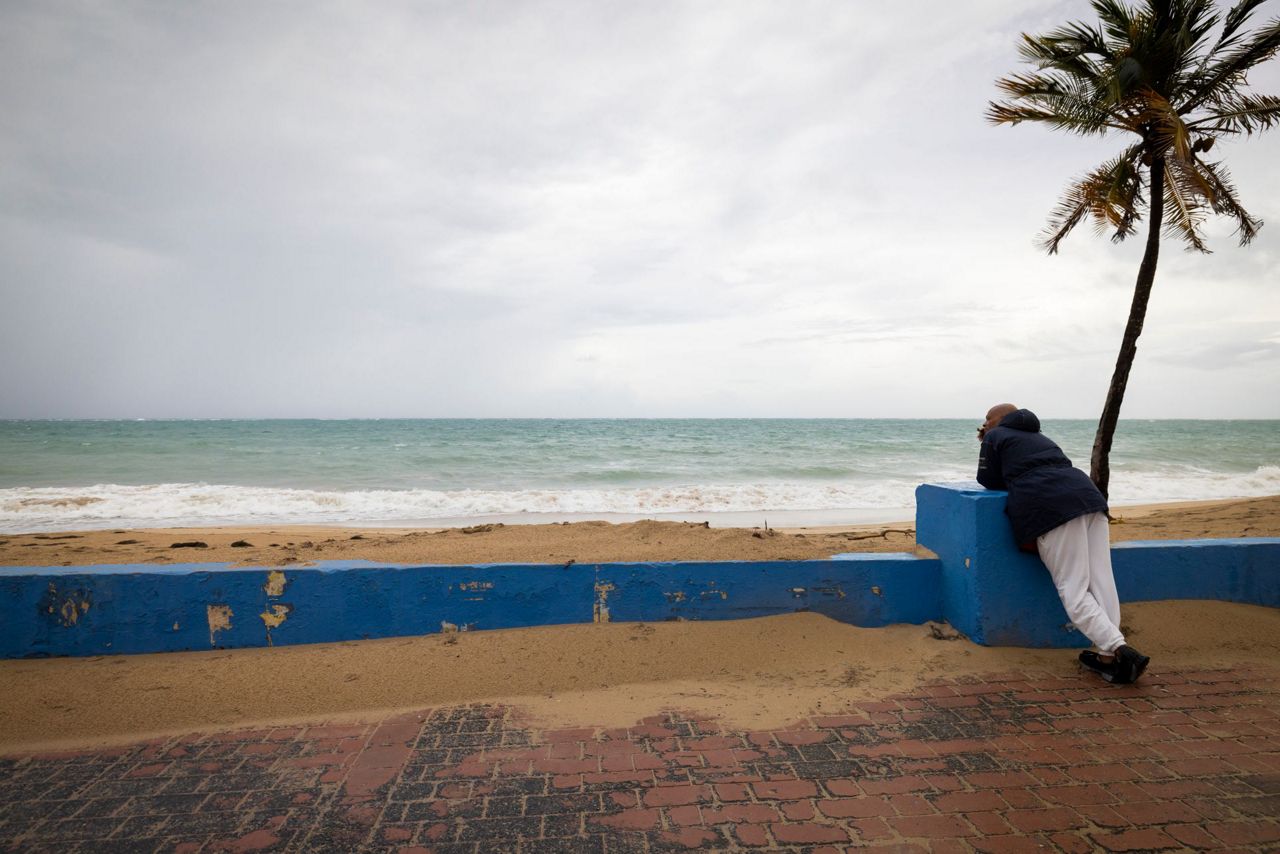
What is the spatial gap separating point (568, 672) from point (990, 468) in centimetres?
275

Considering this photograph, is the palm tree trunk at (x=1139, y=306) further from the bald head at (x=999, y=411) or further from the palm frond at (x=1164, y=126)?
the bald head at (x=999, y=411)

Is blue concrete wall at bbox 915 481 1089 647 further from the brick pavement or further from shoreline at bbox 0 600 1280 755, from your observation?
the brick pavement

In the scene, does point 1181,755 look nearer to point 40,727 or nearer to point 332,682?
point 332,682

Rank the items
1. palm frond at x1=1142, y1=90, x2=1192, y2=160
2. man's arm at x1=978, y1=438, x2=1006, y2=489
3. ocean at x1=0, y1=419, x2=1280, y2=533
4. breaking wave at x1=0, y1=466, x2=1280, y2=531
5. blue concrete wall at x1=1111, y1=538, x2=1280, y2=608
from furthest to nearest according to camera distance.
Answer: ocean at x1=0, y1=419, x2=1280, y2=533 → breaking wave at x1=0, y1=466, x2=1280, y2=531 → palm frond at x1=1142, y1=90, x2=1192, y2=160 → blue concrete wall at x1=1111, y1=538, x2=1280, y2=608 → man's arm at x1=978, y1=438, x2=1006, y2=489

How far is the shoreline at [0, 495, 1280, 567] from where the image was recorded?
4977mm

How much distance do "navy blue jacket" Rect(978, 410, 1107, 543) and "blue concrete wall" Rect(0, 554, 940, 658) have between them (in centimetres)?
73

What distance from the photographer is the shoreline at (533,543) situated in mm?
4977

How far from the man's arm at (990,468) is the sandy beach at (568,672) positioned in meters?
0.97

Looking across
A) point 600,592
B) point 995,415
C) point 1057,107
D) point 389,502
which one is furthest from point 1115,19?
point 389,502

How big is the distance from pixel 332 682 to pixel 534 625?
1140mm

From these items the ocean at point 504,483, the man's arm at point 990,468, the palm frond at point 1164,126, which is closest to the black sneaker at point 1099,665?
the man's arm at point 990,468

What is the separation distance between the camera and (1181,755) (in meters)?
2.78

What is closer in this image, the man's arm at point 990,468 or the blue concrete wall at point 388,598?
the blue concrete wall at point 388,598

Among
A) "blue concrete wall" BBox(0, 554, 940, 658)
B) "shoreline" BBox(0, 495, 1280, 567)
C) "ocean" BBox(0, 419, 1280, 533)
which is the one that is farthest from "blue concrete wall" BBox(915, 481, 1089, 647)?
"ocean" BBox(0, 419, 1280, 533)
